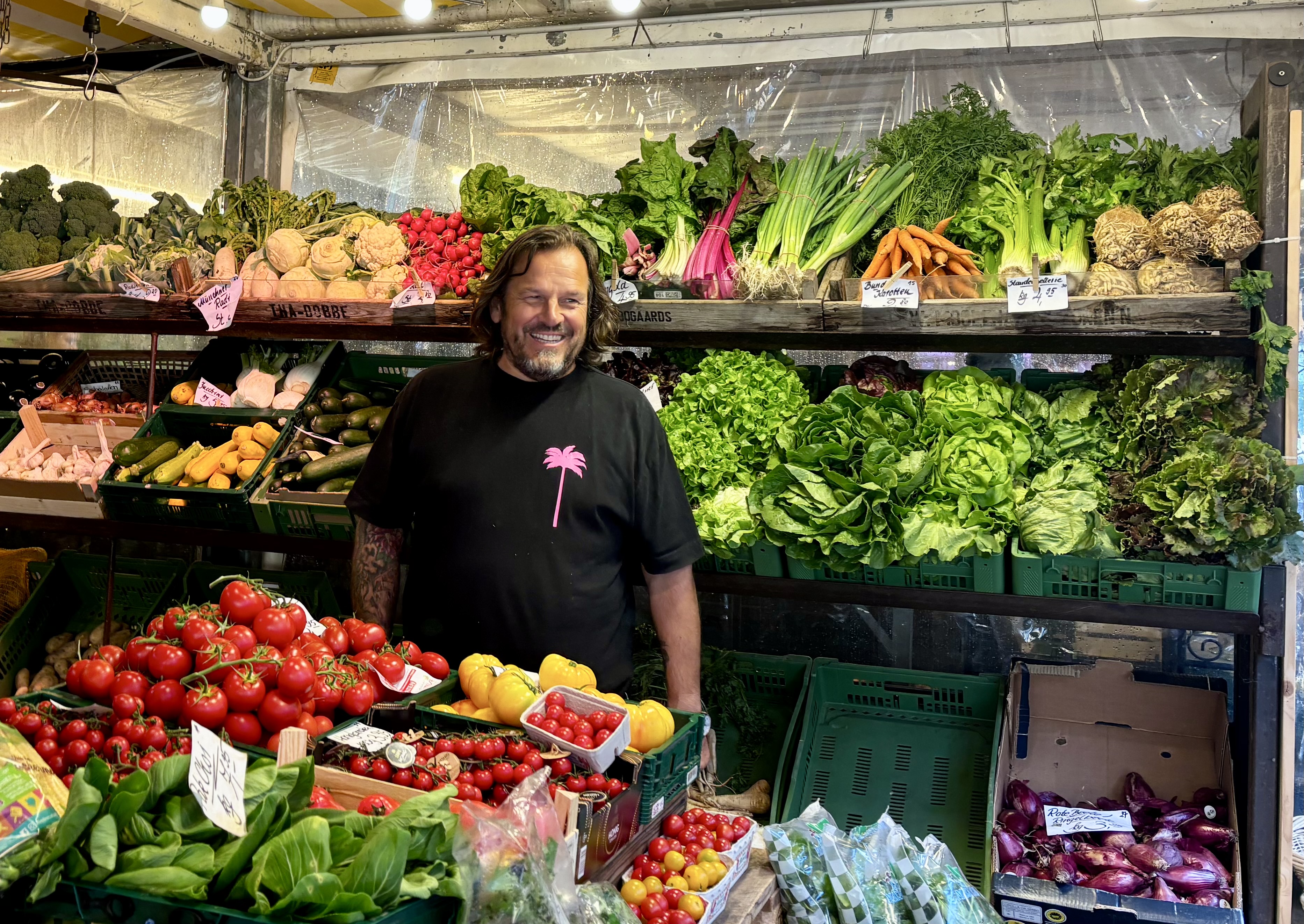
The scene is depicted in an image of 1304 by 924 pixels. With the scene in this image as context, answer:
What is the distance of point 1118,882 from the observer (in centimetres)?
324

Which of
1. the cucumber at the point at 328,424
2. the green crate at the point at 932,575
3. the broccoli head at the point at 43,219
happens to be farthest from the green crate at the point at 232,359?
the green crate at the point at 932,575

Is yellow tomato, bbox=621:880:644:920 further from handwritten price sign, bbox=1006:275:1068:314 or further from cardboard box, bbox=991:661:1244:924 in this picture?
handwritten price sign, bbox=1006:275:1068:314

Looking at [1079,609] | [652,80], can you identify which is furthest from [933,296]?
[652,80]

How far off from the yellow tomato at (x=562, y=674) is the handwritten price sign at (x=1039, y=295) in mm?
1764

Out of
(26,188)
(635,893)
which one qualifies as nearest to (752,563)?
(635,893)

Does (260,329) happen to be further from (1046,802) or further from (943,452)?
(1046,802)

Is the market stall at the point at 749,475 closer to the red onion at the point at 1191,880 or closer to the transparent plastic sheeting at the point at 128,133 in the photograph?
the red onion at the point at 1191,880

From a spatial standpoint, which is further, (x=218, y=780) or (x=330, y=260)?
(x=330, y=260)

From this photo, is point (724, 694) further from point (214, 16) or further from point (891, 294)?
point (214, 16)

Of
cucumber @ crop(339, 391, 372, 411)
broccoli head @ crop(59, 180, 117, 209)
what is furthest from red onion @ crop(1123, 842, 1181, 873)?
broccoli head @ crop(59, 180, 117, 209)

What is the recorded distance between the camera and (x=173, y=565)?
200 inches

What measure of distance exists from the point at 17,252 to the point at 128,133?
1341 millimetres

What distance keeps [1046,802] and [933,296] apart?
1747 millimetres

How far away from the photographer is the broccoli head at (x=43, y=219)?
5223 mm
